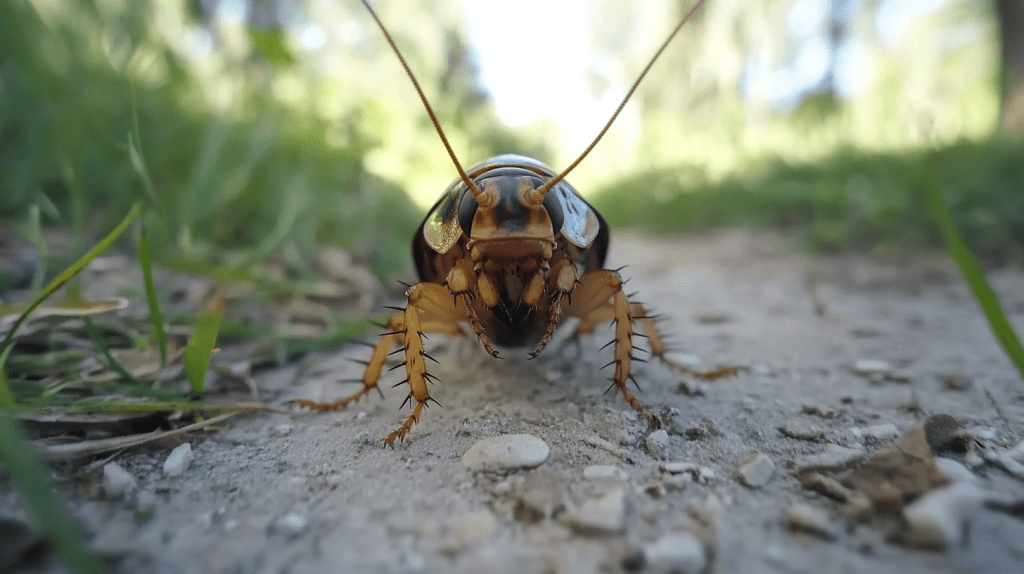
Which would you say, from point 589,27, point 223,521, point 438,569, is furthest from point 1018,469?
point 589,27

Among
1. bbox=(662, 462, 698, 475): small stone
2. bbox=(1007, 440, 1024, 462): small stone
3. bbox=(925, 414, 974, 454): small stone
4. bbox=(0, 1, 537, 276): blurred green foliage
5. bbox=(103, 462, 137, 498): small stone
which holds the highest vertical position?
bbox=(0, 1, 537, 276): blurred green foliage

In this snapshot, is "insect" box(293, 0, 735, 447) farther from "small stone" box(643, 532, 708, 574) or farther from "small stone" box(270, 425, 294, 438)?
"small stone" box(643, 532, 708, 574)

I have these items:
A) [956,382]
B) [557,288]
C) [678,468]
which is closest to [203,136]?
[557,288]

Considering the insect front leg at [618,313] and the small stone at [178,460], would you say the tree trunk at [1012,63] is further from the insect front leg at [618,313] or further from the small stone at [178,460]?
the small stone at [178,460]

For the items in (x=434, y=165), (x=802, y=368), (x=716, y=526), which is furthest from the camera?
(x=434, y=165)

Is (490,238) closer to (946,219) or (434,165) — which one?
(946,219)

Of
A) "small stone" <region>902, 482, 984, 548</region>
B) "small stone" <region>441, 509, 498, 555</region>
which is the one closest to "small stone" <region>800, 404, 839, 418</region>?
"small stone" <region>902, 482, 984, 548</region>

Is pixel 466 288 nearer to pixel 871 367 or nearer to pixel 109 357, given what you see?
pixel 109 357
